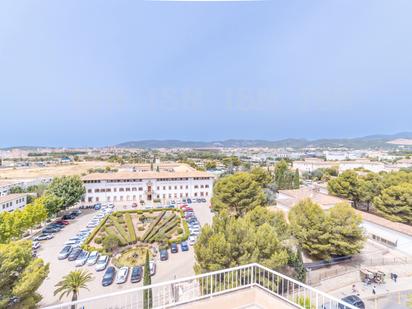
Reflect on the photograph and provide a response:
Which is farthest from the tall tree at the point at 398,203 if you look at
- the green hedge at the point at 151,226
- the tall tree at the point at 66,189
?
A: the tall tree at the point at 66,189

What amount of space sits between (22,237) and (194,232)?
439 inches

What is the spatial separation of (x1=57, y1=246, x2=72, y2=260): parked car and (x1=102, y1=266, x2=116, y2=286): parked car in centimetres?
315

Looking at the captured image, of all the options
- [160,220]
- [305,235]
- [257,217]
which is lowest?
[160,220]

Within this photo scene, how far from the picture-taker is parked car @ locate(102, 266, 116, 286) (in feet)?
32.4

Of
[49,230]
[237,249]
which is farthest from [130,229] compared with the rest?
[237,249]

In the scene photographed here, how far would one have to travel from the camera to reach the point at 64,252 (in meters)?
12.6

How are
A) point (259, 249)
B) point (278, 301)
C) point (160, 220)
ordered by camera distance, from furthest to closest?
point (160, 220) < point (259, 249) < point (278, 301)

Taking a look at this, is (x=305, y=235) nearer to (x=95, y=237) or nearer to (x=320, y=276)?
(x=320, y=276)

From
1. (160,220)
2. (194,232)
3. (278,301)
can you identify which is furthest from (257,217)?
(160,220)

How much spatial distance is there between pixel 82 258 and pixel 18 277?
6371 millimetres

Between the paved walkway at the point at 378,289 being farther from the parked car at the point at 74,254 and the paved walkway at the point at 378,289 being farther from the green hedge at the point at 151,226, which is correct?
the parked car at the point at 74,254

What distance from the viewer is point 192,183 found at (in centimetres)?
2573

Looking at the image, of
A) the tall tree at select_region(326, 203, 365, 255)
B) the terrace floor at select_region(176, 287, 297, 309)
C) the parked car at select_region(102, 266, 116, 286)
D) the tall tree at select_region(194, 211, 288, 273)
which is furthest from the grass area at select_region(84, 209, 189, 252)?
the terrace floor at select_region(176, 287, 297, 309)

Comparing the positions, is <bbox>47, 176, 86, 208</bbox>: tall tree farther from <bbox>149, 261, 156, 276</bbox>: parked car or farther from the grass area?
<bbox>149, 261, 156, 276</bbox>: parked car
